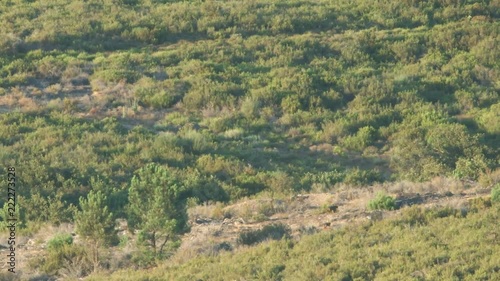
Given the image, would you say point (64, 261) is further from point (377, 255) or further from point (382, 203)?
point (382, 203)

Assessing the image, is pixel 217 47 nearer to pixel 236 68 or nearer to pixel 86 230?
pixel 236 68

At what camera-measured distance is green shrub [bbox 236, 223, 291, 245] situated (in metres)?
15.9

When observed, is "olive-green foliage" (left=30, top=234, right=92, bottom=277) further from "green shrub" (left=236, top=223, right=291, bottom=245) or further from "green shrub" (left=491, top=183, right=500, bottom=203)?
"green shrub" (left=491, top=183, right=500, bottom=203)

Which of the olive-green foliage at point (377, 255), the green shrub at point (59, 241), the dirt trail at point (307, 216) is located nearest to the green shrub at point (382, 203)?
the dirt trail at point (307, 216)

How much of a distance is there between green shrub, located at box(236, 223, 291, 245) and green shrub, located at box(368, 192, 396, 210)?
5.43 ft

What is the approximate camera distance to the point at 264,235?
52.6ft

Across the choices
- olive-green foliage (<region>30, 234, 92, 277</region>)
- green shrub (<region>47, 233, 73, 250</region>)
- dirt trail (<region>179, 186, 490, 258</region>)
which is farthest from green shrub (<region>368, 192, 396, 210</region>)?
green shrub (<region>47, 233, 73, 250</region>)

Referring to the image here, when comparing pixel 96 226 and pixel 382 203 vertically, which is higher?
pixel 96 226

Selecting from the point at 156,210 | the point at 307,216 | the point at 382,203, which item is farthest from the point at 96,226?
the point at 382,203

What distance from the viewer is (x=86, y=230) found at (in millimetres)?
15703

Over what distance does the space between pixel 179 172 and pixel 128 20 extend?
13.8 meters

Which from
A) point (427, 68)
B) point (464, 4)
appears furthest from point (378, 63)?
point (464, 4)

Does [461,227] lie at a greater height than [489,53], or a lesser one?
greater

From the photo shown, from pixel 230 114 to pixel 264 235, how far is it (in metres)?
10.9
